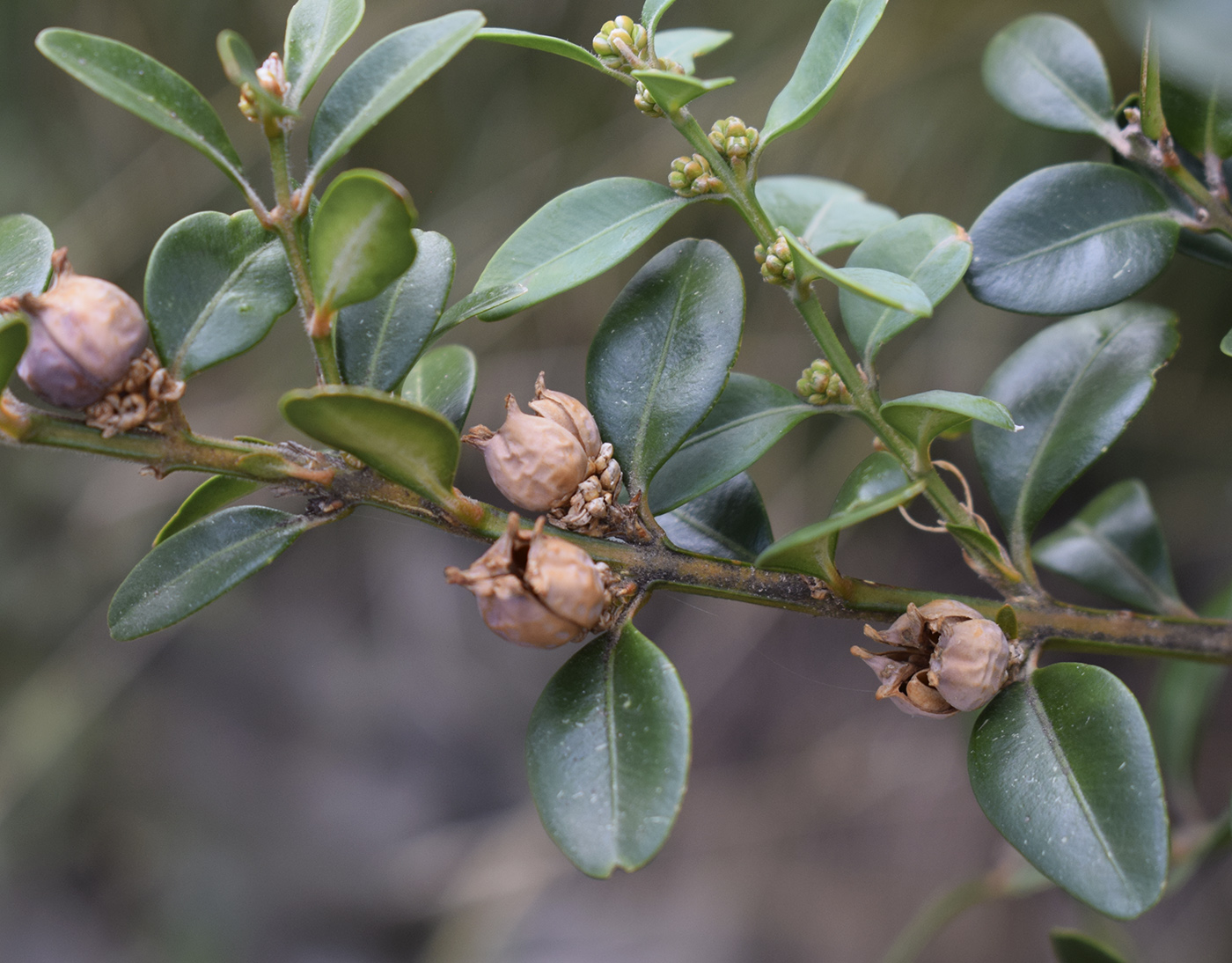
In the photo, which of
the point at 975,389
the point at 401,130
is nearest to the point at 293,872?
the point at 401,130

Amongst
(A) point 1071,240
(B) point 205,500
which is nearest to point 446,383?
(B) point 205,500

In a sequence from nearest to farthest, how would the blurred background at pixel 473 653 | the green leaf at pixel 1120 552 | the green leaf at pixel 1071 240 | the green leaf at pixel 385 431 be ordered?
the green leaf at pixel 385 431 → the green leaf at pixel 1071 240 → the green leaf at pixel 1120 552 → the blurred background at pixel 473 653

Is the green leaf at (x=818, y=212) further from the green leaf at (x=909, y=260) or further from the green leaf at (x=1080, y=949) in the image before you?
the green leaf at (x=1080, y=949)

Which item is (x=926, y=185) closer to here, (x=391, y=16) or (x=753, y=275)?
(x=753, y=275)

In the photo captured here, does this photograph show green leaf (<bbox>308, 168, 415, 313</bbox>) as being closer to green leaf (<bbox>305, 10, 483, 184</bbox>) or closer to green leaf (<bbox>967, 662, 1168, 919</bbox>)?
green leaf (<bbox>305, 10, 483, 184</bbox>)

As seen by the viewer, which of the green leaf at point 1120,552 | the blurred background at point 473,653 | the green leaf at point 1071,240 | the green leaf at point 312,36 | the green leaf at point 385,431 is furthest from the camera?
the blurred background at point 473,653

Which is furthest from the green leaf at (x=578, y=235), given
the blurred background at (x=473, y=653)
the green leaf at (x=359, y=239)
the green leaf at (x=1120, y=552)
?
the blurred background at (x=473, y=653)
